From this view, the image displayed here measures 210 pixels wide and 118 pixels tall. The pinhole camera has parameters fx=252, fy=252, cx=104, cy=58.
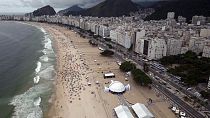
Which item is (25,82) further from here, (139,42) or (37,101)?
(139,42)

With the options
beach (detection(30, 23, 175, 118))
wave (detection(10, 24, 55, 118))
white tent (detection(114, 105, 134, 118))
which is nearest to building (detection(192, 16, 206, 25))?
beach (detection(30, 23, 175, 118))

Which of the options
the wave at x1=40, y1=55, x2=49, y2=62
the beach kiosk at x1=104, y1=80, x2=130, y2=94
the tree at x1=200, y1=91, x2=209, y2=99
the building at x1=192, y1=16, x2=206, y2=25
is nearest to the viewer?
the tree at x1=200, y1=91, x2=209, y2=99

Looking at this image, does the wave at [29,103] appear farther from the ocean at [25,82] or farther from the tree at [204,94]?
the tree at [204,94]

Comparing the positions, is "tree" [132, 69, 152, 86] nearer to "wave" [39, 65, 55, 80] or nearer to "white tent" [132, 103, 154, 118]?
"white tent" [132, 103, 154, 118]

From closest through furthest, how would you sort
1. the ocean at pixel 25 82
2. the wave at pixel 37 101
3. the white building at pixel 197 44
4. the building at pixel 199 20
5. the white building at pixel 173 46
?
1. the ocean at pixel 25 82
2. the wave at pixel 37 101
3. the white building at pixel 173 46
4. the white building at pixel 197 44
5. the building at pixel 199 20

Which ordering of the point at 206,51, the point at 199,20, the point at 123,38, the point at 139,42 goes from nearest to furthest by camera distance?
the point at 206,51 < the point at 139,42 < the point at 123,38 < the point at 199,20

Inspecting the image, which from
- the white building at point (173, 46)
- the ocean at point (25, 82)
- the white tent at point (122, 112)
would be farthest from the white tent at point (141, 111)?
the white building at point (173, 46)

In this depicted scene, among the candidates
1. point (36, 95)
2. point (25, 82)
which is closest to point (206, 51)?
point (36, 95)

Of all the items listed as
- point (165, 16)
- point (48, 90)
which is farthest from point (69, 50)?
point (165, 16)
